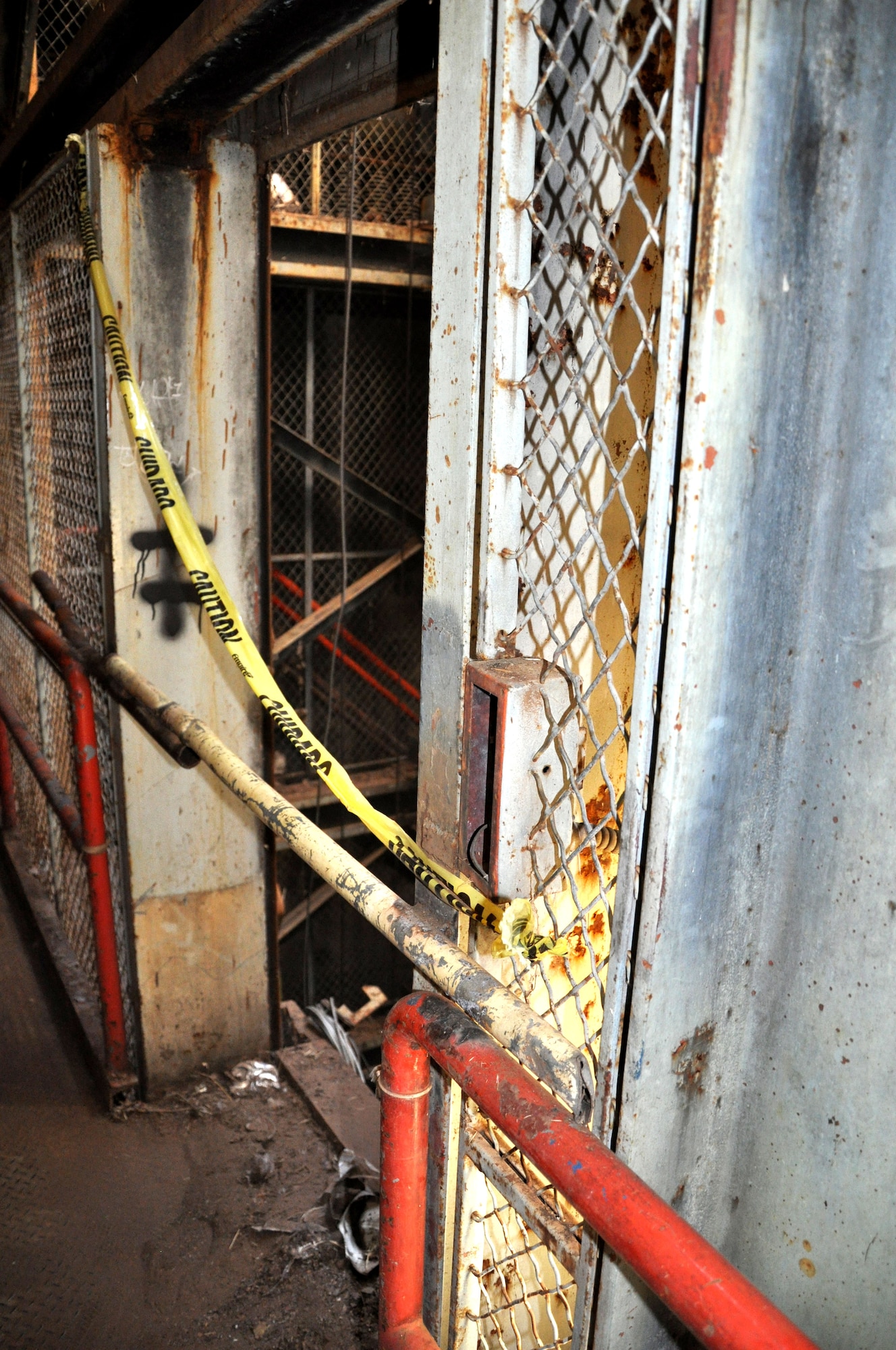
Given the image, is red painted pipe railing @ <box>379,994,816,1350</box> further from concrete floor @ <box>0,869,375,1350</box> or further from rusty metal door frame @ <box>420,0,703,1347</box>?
concrete floor @ <box>0,869,375,1350</box>

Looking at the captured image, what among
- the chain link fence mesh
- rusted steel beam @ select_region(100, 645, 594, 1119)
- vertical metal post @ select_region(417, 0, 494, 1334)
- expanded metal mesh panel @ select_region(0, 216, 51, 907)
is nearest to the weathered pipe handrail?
rusted steel beam @ select_region(100, 645, 594, 1119)

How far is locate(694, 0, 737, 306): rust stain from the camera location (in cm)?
97

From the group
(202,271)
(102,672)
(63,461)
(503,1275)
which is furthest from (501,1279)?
(63,461)

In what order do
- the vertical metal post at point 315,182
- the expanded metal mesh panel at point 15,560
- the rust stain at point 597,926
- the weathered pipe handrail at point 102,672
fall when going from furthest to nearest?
the vertical metal post at point 315,182
the expanded metal mesh panel at point 15,560
the weathered pipe handrail at point 102,672
the rust stain at point 597,926

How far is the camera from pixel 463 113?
4.46 ft

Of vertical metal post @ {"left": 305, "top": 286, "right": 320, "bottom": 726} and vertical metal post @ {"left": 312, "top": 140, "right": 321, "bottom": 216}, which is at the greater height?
vertical metal post @ {"left": 312, "top": 140, "right": 321, "bottom": 216}

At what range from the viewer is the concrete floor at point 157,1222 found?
101 inches

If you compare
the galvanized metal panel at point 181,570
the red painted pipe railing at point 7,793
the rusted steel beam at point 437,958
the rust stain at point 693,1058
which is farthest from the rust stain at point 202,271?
the red painted pipe railing at point 7,793

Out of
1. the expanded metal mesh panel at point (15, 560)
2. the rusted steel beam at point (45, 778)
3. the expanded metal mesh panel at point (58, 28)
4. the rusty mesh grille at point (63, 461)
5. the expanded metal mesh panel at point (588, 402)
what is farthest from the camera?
the expanded metal mesh panel at point (15, 560)

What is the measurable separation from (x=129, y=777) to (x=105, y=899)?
432 millimetres

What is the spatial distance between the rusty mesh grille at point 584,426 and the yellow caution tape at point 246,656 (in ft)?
0.27

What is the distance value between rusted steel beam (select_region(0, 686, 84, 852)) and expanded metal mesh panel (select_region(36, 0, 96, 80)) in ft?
9.78

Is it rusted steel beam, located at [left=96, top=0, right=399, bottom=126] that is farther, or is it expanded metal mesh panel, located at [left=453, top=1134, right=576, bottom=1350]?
rusted steel beam, located at [left=96, top=0, right=399, bottom=126]

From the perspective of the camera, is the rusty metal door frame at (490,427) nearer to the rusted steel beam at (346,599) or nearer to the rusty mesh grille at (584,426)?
the rusty mesh grille at (584,426)
